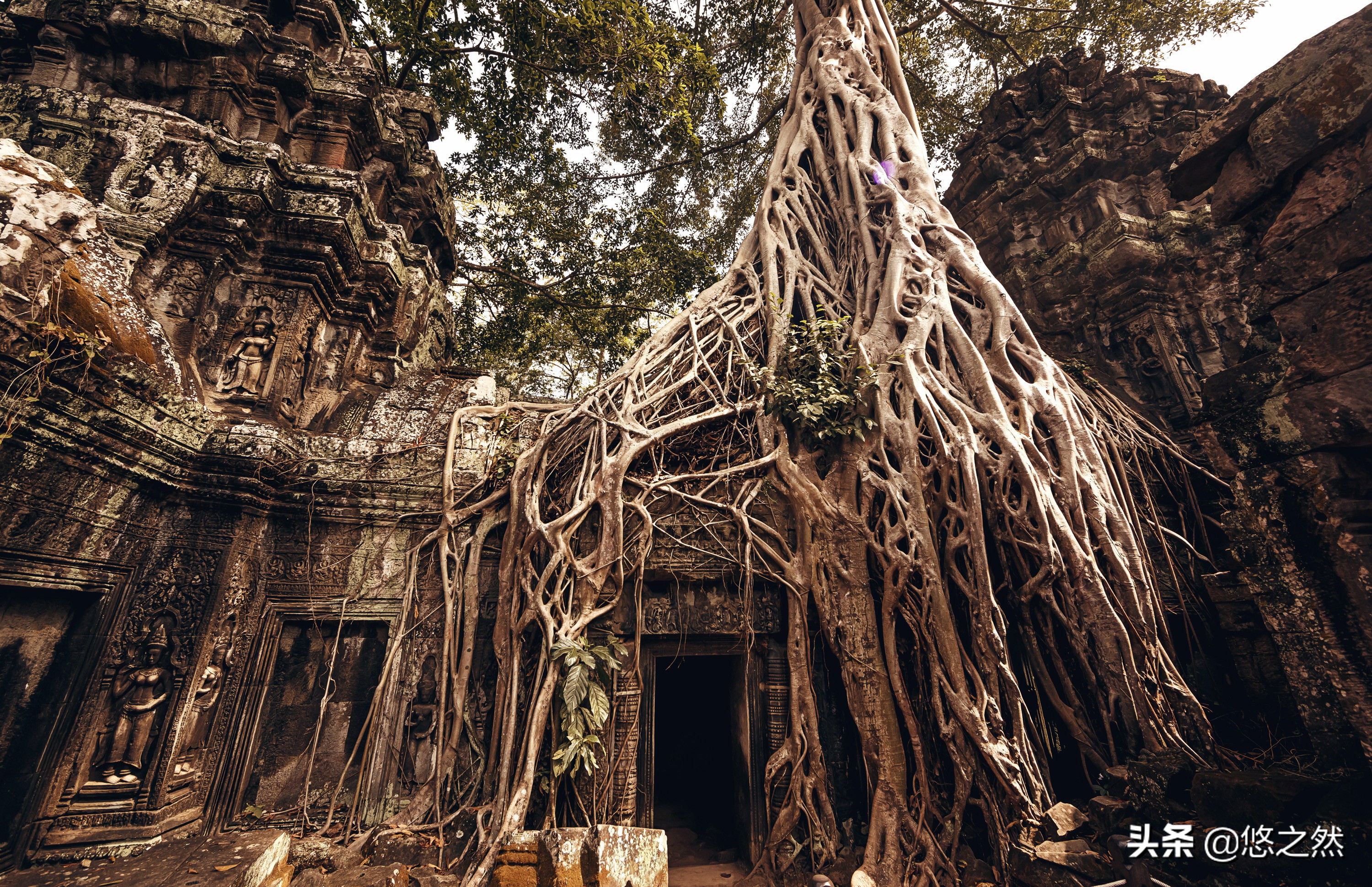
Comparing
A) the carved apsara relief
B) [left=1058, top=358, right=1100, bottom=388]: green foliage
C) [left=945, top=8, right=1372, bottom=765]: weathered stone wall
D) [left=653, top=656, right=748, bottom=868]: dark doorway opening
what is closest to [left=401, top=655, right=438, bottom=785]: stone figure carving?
the carved apsara relief

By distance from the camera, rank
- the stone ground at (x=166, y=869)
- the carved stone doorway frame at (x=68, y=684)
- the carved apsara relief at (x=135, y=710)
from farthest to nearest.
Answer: the carved apsara relief at (x=135, y=710) < the carved stone doorway frame at (x=68, y=684) < the stone ground at (x=166, y=869)

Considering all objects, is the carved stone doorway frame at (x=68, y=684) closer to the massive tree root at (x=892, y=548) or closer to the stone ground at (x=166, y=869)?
the stone ground at (x=166, y=869)

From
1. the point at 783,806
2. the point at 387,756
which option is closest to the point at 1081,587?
the point at 783,806

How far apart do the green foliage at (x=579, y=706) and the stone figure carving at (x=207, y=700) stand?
190 cm

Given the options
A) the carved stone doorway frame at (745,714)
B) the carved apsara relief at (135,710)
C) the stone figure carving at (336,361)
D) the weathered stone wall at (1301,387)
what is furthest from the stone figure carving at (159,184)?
the weathered stone wall at (1301,387)

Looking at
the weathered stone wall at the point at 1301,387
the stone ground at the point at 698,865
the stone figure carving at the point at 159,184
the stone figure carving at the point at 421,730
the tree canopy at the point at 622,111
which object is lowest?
the stone ground at the point at 698,865

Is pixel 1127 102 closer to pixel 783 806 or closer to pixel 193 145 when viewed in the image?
pixel 783 806

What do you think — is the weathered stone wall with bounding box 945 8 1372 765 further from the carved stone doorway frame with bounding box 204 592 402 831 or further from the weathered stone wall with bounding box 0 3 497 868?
the carved stone doorway frame with bounding box 204 592 402 831

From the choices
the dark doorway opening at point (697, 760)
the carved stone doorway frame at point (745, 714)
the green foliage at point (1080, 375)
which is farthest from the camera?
the green foliage at point (1080, 375)

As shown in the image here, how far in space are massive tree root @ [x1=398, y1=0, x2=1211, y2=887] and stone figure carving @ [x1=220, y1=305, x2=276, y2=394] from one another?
150 centimetres

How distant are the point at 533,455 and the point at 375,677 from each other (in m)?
1.66

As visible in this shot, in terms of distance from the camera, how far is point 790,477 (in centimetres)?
370

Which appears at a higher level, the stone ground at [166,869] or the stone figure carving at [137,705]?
the stone figure carving at [137,705]

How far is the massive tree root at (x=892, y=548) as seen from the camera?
2.83m
